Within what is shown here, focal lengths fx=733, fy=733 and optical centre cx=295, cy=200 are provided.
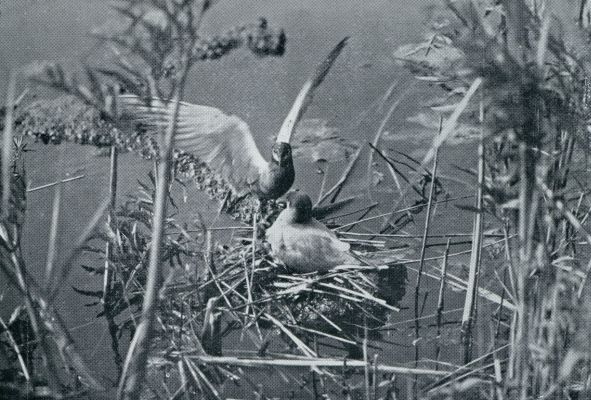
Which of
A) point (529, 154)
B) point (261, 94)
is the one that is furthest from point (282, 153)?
point (529, 154)

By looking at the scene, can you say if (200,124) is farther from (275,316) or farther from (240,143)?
(275,316)

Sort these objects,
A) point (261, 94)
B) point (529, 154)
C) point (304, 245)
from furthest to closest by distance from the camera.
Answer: point (261, 94) < point (304, 245) < point (529, 154)

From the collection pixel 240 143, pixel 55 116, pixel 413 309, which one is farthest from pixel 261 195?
pixel 55 116

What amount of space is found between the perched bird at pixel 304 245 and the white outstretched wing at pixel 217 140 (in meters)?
0.29

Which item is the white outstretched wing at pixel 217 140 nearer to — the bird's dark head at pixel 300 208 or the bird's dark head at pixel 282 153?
the bird's dark head at pixel 282 153

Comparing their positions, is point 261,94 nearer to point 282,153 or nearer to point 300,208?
point 282,153

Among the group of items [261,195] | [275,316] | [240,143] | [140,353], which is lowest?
[275,316]

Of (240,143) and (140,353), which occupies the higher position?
Result: (240,143)

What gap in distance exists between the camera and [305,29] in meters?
3.12

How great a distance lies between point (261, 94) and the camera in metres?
2.88

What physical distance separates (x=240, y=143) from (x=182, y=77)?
119 centimetres

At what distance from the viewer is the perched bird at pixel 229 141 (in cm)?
216

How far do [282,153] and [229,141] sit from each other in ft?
0.69

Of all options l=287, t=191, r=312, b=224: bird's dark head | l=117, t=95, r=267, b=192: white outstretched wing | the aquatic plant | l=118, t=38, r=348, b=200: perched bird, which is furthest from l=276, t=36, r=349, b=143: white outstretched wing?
the aquatic plant
